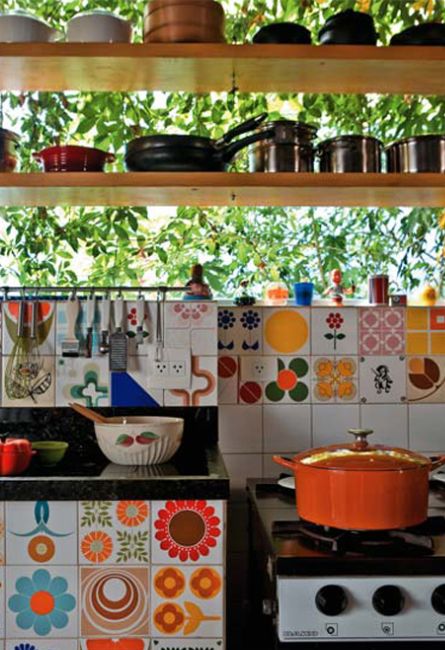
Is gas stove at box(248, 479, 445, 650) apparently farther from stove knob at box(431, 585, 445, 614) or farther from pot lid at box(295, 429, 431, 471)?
pot lid at box(295, 429, 431, 471)

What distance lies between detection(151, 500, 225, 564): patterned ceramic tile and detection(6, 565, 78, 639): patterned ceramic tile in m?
0.22

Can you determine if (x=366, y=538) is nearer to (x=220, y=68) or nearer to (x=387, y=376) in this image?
(x=387, y=376)

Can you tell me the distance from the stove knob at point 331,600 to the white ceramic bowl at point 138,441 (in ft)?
2.26

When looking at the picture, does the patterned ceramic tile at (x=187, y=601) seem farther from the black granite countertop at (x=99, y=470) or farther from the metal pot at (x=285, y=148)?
the metal pot at (x=285, y=148)

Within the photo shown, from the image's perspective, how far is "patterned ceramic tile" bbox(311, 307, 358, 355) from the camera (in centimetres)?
251

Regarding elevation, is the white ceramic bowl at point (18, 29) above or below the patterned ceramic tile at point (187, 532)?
above

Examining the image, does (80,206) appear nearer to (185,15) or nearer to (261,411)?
(185,15)

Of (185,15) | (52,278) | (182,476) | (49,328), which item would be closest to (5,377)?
(49,328)

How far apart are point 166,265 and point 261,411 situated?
621 millimetres

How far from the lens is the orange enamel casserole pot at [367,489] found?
5.38 feet

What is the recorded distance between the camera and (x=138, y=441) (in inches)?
80.6

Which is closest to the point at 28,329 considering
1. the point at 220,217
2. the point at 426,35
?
the point at 220,217

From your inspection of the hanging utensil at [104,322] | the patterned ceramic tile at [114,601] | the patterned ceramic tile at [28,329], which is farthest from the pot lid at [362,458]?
the patterned ceramic tile at [28,329]

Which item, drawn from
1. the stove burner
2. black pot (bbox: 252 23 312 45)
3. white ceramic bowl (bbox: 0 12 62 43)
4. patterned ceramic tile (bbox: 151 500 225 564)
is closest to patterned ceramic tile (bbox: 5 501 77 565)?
patterned ceramic tile (bbox: 151 500 225 564)
